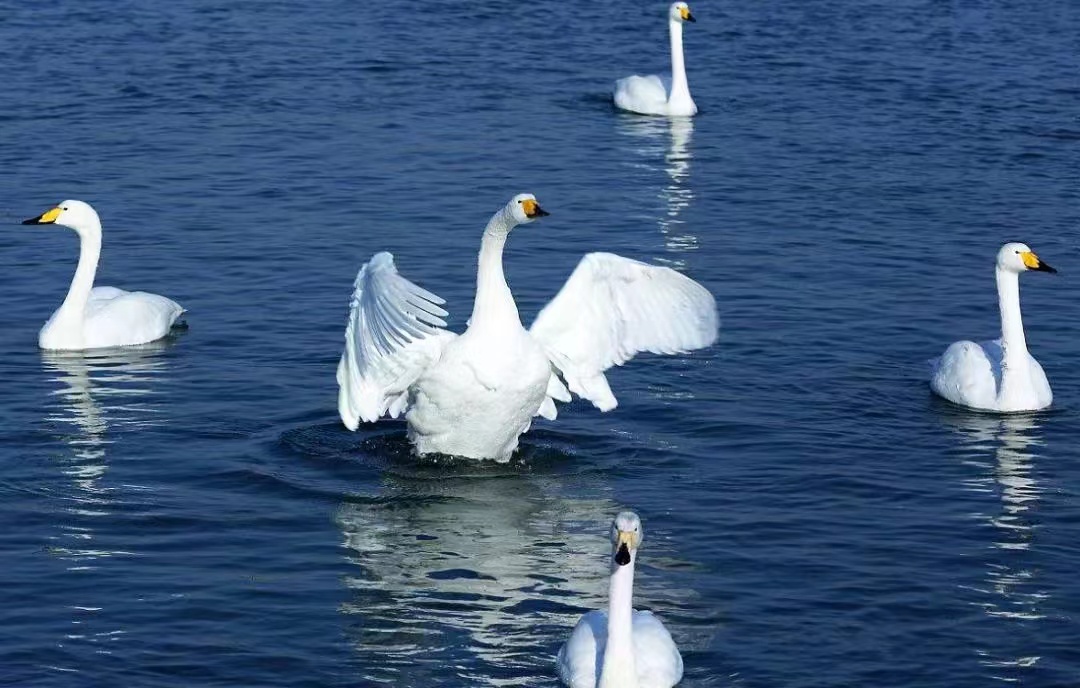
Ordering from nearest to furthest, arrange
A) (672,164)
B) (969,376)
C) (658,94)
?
(969,376) → (672,164) → (658,94)

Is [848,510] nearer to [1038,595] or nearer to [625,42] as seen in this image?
[1038,595]

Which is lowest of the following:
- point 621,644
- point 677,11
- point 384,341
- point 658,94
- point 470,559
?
point 470,559

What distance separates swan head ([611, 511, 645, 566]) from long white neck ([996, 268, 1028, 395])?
5.70 meters

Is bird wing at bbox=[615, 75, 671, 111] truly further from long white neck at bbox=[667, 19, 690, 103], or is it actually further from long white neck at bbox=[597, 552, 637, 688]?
long white neck at bbox=[597, 552, 637, 688]

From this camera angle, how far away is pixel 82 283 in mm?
15773

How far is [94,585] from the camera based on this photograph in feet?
34.7

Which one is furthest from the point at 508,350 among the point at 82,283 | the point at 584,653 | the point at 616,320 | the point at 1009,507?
the point at 82,283

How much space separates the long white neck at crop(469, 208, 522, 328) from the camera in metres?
12.2

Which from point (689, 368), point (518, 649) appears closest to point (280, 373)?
point (689, 368)

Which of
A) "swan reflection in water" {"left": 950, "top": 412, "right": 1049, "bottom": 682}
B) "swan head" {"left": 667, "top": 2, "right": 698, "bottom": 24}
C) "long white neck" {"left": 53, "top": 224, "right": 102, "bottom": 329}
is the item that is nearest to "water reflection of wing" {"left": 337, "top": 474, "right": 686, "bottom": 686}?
"swan reflection in water" {"left": 950, "top": 412, "right": 1049, "bottom": 682}

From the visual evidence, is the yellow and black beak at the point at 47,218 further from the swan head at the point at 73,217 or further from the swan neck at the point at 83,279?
the swan neck at the point at 83,279

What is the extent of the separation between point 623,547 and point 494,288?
3674 millimetres

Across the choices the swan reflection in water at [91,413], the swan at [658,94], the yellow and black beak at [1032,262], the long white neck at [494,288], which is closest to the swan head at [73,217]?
the swan reflection in water at [91,413]

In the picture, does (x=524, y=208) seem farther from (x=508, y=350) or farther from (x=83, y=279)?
(x=83, y=279)
